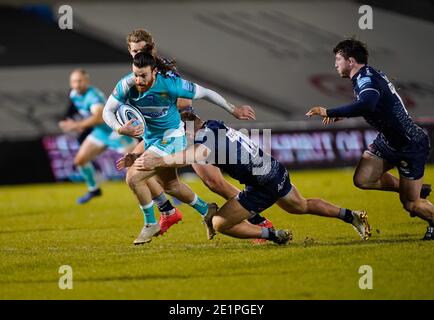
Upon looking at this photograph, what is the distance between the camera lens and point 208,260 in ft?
29.3

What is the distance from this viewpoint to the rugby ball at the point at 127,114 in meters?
9.89

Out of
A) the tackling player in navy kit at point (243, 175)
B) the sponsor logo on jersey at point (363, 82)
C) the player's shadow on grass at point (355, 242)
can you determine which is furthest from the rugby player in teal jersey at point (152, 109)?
the sponsor logo on jersey at point (363, 82)

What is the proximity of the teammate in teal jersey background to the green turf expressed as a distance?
2193 millimetres

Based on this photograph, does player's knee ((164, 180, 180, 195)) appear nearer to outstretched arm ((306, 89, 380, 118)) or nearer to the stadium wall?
outstretched arm ((306, 89, 380, 118))

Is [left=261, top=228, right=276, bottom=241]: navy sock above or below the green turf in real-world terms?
above

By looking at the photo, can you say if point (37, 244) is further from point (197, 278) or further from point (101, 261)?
point (197, 278)

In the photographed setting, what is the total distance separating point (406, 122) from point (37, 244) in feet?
15.1

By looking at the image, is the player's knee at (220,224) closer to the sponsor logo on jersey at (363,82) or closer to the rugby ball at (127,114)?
the rugby ball at (127,114)

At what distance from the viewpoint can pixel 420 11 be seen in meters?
25.9

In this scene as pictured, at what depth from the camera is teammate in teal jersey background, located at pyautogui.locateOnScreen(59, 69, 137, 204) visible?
1532 centimetres

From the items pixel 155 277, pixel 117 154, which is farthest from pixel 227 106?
pixel 117 154

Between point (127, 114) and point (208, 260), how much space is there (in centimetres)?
211

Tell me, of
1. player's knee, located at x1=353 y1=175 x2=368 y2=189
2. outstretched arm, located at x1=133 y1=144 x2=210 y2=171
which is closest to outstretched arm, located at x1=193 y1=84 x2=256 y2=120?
outstretched arm, located at x1=133 y1=144 x2=210 y2=171

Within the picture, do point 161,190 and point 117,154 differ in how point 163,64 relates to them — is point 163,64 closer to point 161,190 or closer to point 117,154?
point 161,190
